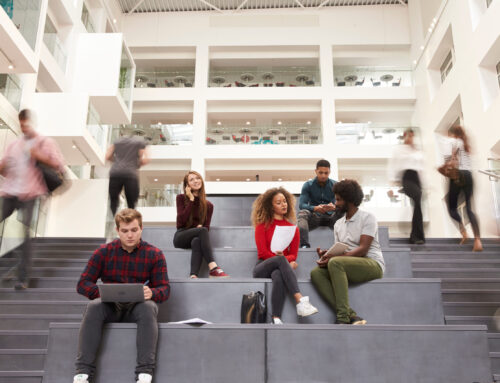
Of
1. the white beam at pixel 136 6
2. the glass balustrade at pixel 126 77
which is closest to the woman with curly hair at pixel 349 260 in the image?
the glass balustrade at pixel 126 77

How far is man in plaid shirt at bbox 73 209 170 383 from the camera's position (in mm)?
3039

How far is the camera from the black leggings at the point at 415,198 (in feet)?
20.3

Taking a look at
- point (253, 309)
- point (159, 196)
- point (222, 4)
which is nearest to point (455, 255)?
point (253, 309)

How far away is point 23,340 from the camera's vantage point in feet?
12.7

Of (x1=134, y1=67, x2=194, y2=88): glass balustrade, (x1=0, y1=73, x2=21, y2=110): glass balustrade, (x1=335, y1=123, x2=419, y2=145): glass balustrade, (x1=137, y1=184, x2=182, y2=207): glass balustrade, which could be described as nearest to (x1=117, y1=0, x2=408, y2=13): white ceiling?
(x1=134, y1=67, x2=194, y2=88): glass balustrade

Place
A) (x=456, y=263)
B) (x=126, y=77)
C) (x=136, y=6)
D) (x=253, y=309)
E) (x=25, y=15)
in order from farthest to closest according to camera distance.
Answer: (x=136, y=6) < (x=126, y=77) < (x=25, y=15) < (x=456, y=263) < (x=253, y=309)

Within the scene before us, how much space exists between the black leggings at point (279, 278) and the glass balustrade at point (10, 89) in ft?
24.6

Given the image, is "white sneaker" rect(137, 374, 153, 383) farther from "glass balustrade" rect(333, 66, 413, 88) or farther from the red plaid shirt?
"glass balustrade" rect(333, 66, 413, 88)

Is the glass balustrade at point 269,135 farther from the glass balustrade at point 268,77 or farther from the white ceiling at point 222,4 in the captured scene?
the white ceiling at point 222,4

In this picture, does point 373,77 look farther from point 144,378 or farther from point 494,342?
point 144,378

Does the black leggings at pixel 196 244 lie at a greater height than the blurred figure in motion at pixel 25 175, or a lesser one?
lesser

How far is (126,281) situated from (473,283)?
10.9 feet

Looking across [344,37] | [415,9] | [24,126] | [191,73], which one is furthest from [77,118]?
[415,9]

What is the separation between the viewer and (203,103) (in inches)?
703
